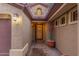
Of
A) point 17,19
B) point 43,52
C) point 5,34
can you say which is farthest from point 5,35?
point 43,52

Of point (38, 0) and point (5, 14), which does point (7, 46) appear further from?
point (38, 0)

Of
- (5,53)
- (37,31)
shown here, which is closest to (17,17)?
(5,53)

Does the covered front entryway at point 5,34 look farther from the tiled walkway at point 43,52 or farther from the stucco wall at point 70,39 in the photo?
the stucco wall at point 70,39

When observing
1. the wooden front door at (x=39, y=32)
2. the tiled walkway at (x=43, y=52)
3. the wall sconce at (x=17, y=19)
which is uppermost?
the wall sconce at (x=17, y=19)

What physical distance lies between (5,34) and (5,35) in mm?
40

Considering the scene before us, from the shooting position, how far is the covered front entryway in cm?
551

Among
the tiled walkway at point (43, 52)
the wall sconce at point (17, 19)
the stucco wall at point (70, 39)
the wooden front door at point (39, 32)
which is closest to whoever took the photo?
the stucco wall at point (70, 39)

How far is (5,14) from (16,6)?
2.40 ft

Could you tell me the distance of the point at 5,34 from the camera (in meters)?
5.61

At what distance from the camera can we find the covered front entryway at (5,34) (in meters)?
5.51

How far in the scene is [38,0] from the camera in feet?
5.79

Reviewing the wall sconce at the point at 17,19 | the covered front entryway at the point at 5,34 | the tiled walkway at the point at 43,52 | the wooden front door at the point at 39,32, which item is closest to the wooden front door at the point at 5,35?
the covered front entryway at the point at 5,34

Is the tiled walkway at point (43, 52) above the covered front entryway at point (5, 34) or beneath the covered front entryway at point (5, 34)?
beneath

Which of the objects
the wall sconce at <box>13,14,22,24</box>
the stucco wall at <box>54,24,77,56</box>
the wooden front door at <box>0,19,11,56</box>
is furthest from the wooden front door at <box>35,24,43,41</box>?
the wall sconce at <box>13,14,22,24</box>
